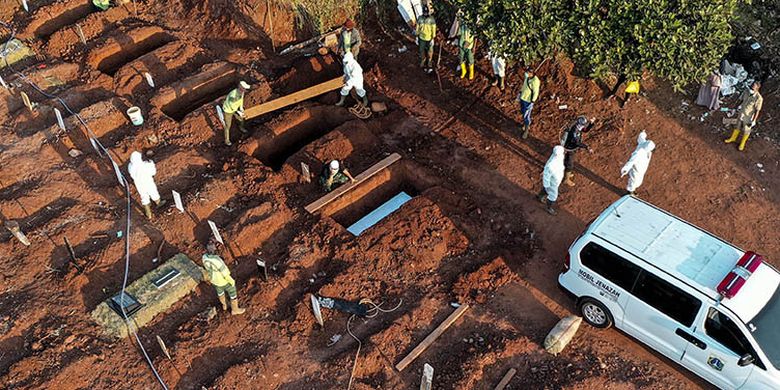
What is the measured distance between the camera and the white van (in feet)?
28.1

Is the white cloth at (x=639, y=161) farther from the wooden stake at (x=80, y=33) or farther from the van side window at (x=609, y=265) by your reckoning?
the wooden stake at (x=80, y=33)

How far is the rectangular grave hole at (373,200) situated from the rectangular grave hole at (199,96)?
5091 millimetres

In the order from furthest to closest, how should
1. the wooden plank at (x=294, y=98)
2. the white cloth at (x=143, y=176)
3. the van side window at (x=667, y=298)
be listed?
the wooden plank at (x=294, y=98) < the white cloth at (x=143, y=176) < the van side window at (x=667, y=298)

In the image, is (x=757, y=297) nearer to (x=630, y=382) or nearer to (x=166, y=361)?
(x=630, y=382)

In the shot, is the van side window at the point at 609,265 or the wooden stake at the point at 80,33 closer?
the van side window at the point at 609,265

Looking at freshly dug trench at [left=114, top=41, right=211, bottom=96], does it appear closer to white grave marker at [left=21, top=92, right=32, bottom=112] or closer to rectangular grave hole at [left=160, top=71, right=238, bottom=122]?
rectangular grave hole at [left=160, top=71, right=238, bottom=122]

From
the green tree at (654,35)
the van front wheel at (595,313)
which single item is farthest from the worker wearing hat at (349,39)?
the van front wheel at (595,313)

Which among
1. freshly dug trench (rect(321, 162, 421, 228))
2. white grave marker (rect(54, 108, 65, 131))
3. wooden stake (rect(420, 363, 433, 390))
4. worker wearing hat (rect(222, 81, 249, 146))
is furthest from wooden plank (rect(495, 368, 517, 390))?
white grave marker (rect(54, 108, 65, 131))

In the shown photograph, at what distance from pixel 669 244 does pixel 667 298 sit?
0.88 m

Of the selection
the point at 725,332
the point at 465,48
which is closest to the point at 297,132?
the point at 465,48

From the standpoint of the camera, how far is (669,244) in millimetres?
9438

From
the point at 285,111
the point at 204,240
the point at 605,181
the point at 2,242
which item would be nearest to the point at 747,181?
the point at 605,181

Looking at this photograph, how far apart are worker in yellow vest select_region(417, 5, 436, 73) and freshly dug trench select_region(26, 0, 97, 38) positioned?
32.8 feet

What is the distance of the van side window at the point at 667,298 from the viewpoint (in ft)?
29.1
